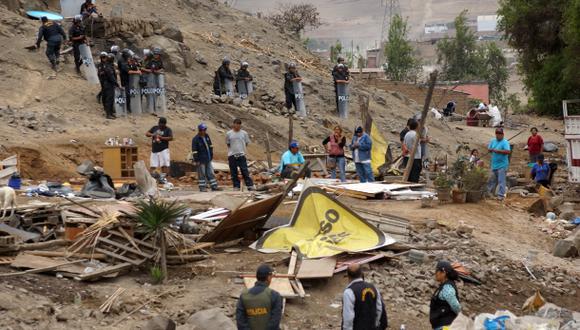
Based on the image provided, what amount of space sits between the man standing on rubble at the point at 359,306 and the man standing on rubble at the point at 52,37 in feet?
64.6

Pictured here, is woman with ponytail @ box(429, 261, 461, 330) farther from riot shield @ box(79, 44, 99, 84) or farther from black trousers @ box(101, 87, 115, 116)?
riot shield @ box(79, 44, 99, 84)

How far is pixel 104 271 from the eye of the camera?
1250cm

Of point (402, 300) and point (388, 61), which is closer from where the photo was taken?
point (402, 300)

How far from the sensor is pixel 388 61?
7525cm

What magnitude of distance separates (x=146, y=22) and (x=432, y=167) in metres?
12.5

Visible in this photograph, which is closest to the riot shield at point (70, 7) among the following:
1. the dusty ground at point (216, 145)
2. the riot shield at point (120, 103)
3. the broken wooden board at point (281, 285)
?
the dusty ground at point (216, 145)

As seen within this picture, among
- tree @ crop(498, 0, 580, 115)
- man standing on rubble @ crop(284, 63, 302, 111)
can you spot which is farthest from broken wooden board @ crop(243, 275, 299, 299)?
tree @ crop(498, 0, 580, 115)

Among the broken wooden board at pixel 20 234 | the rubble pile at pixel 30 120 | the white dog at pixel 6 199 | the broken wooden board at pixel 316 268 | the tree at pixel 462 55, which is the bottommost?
the broken wooden board at pixel 316 268

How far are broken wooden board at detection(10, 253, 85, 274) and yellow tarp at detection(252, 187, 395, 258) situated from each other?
2819mm

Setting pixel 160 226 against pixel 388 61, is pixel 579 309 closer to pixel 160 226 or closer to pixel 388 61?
pixel 160 226

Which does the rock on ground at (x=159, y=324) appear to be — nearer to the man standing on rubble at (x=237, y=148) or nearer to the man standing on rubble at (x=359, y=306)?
the man standing on rubble at (x=359, y=306)

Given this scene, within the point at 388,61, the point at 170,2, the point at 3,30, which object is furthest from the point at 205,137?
the point at 388,61

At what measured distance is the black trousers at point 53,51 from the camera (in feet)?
91.7

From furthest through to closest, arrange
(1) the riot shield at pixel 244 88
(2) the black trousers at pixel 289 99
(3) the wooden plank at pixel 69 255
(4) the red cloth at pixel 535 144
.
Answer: (2) the black trousers at pixel 289 99, (1) the riot shield at pixel 244 88, (4) the red cloth at pixel 535 144, (3) the wooden plank at pixel 69 255
